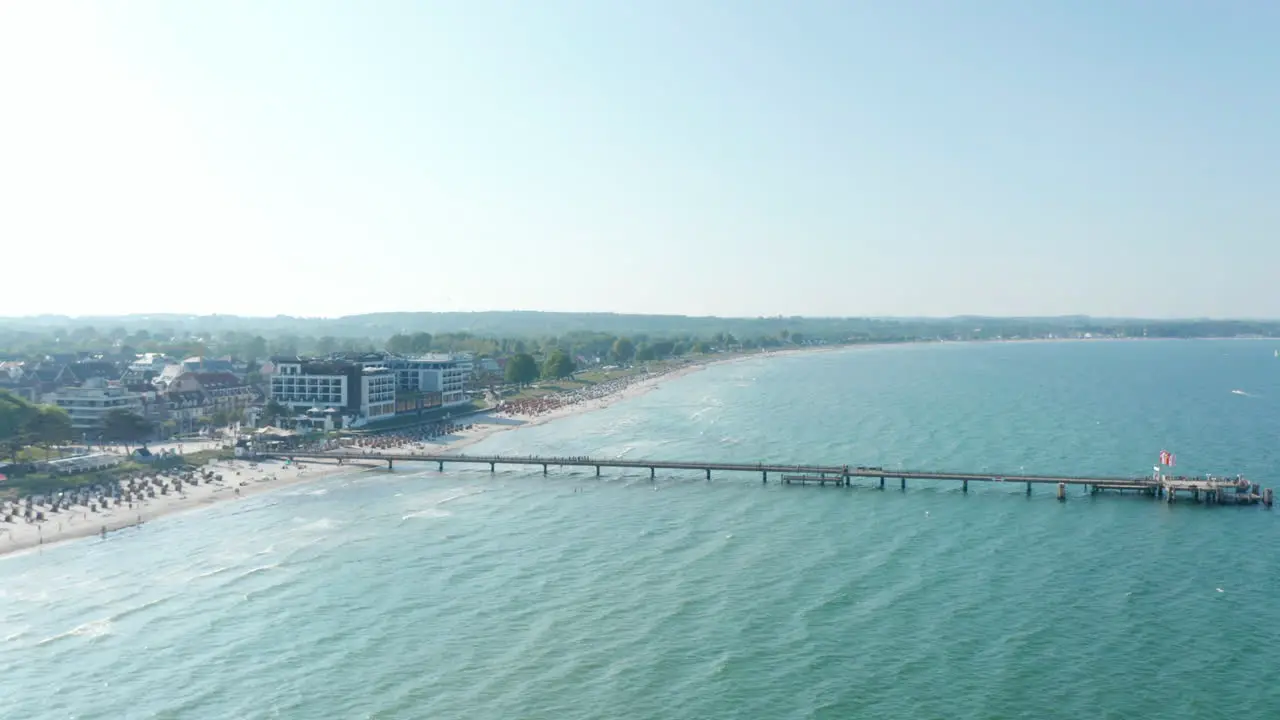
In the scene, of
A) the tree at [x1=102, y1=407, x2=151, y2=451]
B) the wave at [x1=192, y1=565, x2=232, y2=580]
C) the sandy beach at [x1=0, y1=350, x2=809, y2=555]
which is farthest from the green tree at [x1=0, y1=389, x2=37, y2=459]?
the wave at [x1=192, y1=565, x2=232, y2=580]

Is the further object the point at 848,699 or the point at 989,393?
the point at 989,393

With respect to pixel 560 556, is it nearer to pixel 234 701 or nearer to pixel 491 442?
pixel 234 701

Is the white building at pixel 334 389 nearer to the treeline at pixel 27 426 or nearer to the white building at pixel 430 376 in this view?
the white building at pixel 430 376

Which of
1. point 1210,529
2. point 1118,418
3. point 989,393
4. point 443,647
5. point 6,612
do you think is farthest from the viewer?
point 989,393

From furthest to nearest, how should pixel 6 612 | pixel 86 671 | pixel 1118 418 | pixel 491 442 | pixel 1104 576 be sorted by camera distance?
pixel 1118 418, pixel 491 442, pixel 1104 576, pixel 6 612, pixel 86 671

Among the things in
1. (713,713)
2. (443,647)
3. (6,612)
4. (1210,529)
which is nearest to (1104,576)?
(1210,529)

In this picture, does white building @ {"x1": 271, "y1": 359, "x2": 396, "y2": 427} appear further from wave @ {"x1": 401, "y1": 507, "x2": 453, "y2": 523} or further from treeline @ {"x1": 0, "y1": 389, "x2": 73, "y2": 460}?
wave @ {"x1": 401, "y1": 507, "x2": 453, "y2": 523}

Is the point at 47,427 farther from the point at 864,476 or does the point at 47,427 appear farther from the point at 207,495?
A: the point at 864,476
